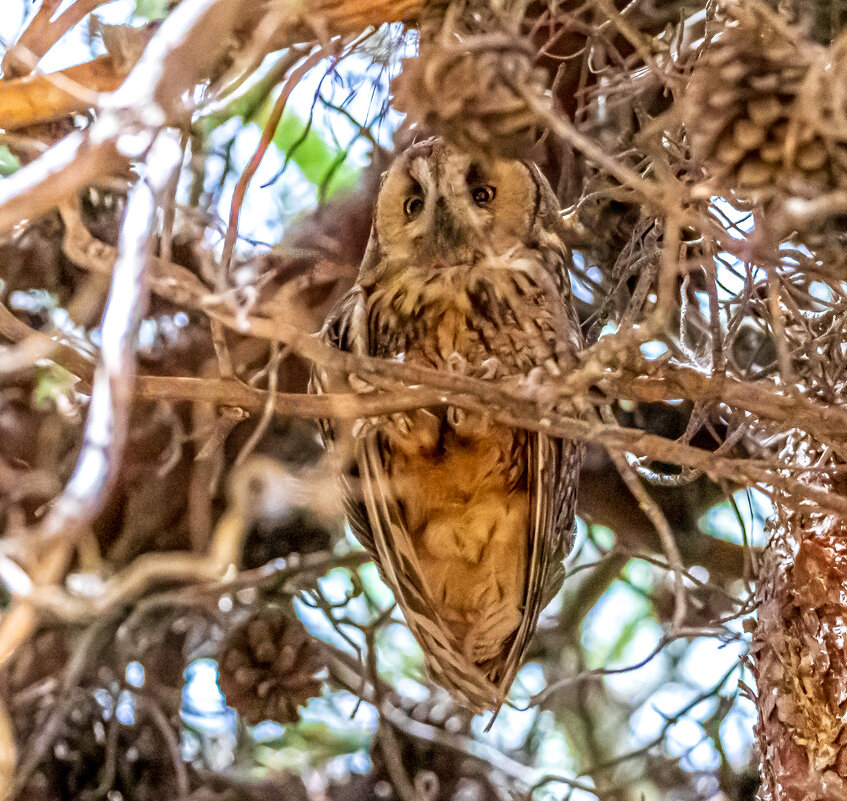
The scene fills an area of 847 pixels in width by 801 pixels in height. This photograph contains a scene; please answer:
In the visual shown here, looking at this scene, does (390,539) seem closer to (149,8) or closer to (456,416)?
(456,416)

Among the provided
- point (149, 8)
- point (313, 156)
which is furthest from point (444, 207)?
point (149, 8)

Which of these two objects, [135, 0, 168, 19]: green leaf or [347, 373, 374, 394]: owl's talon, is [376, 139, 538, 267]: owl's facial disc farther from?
[135, 0, 168, 19]: green leaf

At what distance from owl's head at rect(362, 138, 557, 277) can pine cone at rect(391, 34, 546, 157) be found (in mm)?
662

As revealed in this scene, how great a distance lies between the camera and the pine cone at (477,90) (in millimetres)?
773

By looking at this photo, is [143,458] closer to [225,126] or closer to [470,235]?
[225,126]

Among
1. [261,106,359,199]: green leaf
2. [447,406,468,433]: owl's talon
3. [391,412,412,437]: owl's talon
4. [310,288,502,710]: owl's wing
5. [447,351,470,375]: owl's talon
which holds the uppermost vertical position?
[261,106,359,199]: green leaf

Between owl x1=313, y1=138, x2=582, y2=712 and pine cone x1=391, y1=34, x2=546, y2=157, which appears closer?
pine cone x1=391, y1=34, x2=546, y2=157

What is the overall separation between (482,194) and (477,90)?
79 cm

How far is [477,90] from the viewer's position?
0.78 m

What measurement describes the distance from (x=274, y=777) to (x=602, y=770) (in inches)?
24.3

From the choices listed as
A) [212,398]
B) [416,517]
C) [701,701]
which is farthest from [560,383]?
[701,701]

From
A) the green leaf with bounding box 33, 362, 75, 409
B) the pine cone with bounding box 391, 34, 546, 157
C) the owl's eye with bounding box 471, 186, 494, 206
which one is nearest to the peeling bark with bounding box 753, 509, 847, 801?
the owl's eye with bounding box 471, 186, 494, 206

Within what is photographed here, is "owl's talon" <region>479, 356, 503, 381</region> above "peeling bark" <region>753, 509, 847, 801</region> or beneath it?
above

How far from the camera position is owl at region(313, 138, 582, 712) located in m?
1.45
